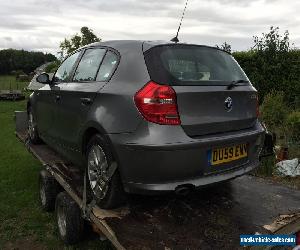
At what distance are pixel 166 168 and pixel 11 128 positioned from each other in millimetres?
10274

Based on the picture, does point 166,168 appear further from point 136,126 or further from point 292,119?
point 292,119

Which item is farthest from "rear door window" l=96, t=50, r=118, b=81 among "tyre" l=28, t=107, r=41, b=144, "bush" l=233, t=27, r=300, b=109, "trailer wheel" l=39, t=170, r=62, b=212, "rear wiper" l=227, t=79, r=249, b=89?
"bush" l=233, t=27, r=300, b=109

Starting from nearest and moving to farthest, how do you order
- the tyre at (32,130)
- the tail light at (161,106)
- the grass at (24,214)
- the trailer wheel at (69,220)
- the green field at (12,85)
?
the tail light at (161,106), the trailer wheel at (69,220), the grass at (24,214), the tyre at (32,130), the green field at (12,85)

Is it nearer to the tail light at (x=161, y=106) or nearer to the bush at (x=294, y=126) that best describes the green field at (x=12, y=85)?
the bush at (x=294, y=126)

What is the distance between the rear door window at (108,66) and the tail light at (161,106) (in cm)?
68

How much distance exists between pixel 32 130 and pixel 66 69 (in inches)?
67.4

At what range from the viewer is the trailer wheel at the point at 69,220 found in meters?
4.01

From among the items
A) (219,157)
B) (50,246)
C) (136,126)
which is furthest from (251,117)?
(50,246)

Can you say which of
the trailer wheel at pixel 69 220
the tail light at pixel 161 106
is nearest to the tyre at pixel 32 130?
the trailer wheel at pixel 69 220

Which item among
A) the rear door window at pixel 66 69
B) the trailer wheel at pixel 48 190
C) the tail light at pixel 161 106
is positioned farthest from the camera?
the trailer wheel at pixel 48 190

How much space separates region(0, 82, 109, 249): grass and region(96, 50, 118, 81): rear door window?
5.89 ft

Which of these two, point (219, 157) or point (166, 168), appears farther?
point (219, 157)

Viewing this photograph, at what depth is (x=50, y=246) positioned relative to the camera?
4406mm

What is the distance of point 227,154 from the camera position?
3461 millimetres
